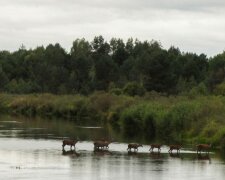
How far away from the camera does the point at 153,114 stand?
79.4 m

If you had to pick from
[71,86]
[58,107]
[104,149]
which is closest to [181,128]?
[104,149]

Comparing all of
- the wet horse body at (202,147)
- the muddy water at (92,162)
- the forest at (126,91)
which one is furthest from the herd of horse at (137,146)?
the forest at (126,91)

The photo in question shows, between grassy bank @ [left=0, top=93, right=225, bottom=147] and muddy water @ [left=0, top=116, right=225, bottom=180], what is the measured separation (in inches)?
238

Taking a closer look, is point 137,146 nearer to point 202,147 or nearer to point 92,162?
point 202,147

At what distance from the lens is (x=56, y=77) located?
544 feet

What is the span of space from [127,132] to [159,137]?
6.69 m

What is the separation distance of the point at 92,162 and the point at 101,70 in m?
116

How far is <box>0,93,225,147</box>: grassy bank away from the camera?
68.5m

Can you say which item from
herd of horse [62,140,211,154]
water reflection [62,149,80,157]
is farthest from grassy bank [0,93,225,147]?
water reflection [62,149,80,157]

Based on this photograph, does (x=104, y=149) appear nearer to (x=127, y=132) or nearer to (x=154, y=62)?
(x=127, y=132)

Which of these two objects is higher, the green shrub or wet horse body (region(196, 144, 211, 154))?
the green shrub

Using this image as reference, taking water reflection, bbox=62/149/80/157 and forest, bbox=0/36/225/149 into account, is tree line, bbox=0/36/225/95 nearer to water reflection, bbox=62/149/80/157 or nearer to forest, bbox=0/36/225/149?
forest, bbox=0/36/225/149

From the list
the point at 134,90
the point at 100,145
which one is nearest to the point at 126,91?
the point at 134,90

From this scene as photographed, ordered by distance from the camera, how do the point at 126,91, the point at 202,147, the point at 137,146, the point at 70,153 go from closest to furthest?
the point at 70,153 → the point at 202,147 → the point at 137,146 → the point at 126,91
